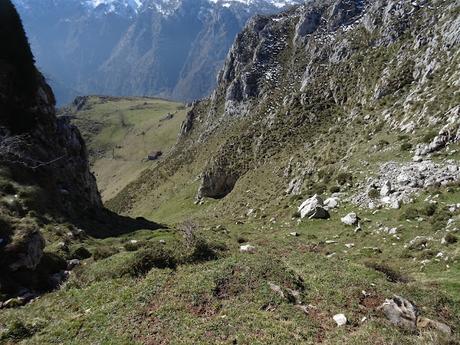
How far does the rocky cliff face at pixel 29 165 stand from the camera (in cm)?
2345

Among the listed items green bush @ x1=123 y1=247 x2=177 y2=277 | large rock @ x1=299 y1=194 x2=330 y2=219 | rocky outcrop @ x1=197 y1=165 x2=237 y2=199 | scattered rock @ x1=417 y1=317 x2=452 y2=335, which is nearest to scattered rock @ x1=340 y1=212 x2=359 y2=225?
large rock @ x1=299 y1=194 x2=330 y2=219

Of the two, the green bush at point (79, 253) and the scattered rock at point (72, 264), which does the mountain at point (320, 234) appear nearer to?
the green bush at point (79, 253)

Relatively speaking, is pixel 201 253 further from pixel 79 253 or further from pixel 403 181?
pixel 403 181

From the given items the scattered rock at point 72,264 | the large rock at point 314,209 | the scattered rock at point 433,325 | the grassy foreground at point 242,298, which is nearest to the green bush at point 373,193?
the large rock at point 314,209

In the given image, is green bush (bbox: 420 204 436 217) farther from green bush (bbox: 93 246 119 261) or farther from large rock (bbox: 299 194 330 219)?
green bush (bbox: 93 246 119 261)

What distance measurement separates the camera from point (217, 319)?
1639cm

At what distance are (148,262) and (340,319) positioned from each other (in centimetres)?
1054

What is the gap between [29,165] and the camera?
1606 inches

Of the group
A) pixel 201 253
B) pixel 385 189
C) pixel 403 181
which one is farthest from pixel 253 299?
pixel 403 181

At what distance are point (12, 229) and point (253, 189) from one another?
47.8 metres

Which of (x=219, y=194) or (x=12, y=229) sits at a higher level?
(x=12, y=229)

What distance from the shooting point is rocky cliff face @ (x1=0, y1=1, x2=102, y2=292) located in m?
23.5

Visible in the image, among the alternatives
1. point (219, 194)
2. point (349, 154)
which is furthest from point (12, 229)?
point (219, 194)

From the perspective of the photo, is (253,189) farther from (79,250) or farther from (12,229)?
(12,229)
